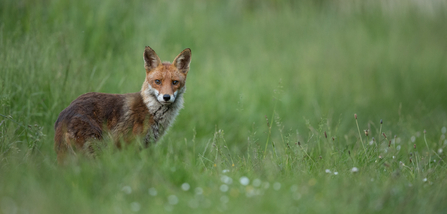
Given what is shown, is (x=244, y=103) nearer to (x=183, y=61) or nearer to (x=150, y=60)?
(x=183, y=61)

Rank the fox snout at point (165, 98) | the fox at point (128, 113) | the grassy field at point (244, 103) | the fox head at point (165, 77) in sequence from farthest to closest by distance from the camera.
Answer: the fox head at point (165, 77)
the fox snout at point (165, 98)
the fox at point (128, 113)
the grassy field at point (244, 103)

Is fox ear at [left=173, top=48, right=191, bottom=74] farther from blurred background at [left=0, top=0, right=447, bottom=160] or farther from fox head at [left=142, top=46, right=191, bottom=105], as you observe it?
blurred background at [left=0, top=0, right=447, bottom=160]

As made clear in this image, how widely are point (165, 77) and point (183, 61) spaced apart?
42cm

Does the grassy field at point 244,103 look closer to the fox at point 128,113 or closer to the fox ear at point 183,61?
the fox at point 128,113

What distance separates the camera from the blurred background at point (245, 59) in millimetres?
5930

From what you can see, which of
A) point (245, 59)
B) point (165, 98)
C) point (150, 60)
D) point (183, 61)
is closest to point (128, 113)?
point (165, 98)

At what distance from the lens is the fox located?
425cm

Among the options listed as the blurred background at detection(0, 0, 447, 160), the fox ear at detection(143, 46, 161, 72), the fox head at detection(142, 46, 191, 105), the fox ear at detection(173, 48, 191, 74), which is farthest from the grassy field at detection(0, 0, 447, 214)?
the fox ear at detection(143, 46, 161, 72)

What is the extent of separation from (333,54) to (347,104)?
208 cm

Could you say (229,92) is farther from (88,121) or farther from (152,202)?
(152,202)

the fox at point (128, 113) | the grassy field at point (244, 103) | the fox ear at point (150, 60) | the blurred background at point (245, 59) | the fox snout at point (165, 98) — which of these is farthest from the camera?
the blurred background at point (245, 59)

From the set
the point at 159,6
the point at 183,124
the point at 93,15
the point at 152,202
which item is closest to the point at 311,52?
the point at 159,6

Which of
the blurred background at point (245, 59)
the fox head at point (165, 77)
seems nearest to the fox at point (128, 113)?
the fox head at point (165, 77)

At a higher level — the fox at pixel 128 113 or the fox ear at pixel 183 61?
the fox ear at pixel 183 61
